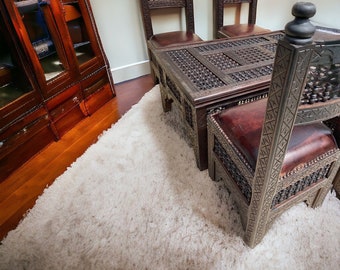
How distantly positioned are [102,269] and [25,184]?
78cm

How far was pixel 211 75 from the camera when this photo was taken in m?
A: 1.13

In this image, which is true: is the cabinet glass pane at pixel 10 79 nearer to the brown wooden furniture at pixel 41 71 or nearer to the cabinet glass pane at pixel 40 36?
the brown wooden furniture at pixel 41 71

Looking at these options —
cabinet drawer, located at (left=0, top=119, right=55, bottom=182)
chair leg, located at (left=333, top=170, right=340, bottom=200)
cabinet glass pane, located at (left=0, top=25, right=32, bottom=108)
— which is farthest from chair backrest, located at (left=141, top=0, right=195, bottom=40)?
chair leg, located at (left=333, top=170, right=340, bottom=200)

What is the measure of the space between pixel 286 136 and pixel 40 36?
161 cm

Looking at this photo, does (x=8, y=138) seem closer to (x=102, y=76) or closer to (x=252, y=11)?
(x=102, y=76)

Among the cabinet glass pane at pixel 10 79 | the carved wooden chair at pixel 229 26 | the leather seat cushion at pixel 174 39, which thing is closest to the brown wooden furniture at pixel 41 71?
the cabinet glass pane at pixel 10 79

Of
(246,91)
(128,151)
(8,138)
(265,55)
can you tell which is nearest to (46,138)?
(8,138)

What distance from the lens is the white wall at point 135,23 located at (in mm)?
2078

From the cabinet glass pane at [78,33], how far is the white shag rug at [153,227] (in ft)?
3.07

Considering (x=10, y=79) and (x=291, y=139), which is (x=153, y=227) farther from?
(x=10, y=79)

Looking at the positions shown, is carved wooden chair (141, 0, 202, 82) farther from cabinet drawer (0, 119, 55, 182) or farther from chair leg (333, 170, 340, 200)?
chair leg (333, 170, 340, 200)

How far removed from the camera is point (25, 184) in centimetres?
135

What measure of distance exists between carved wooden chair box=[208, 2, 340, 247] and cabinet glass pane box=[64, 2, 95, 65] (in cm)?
131

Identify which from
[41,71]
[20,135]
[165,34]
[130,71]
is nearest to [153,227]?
[20,135]
